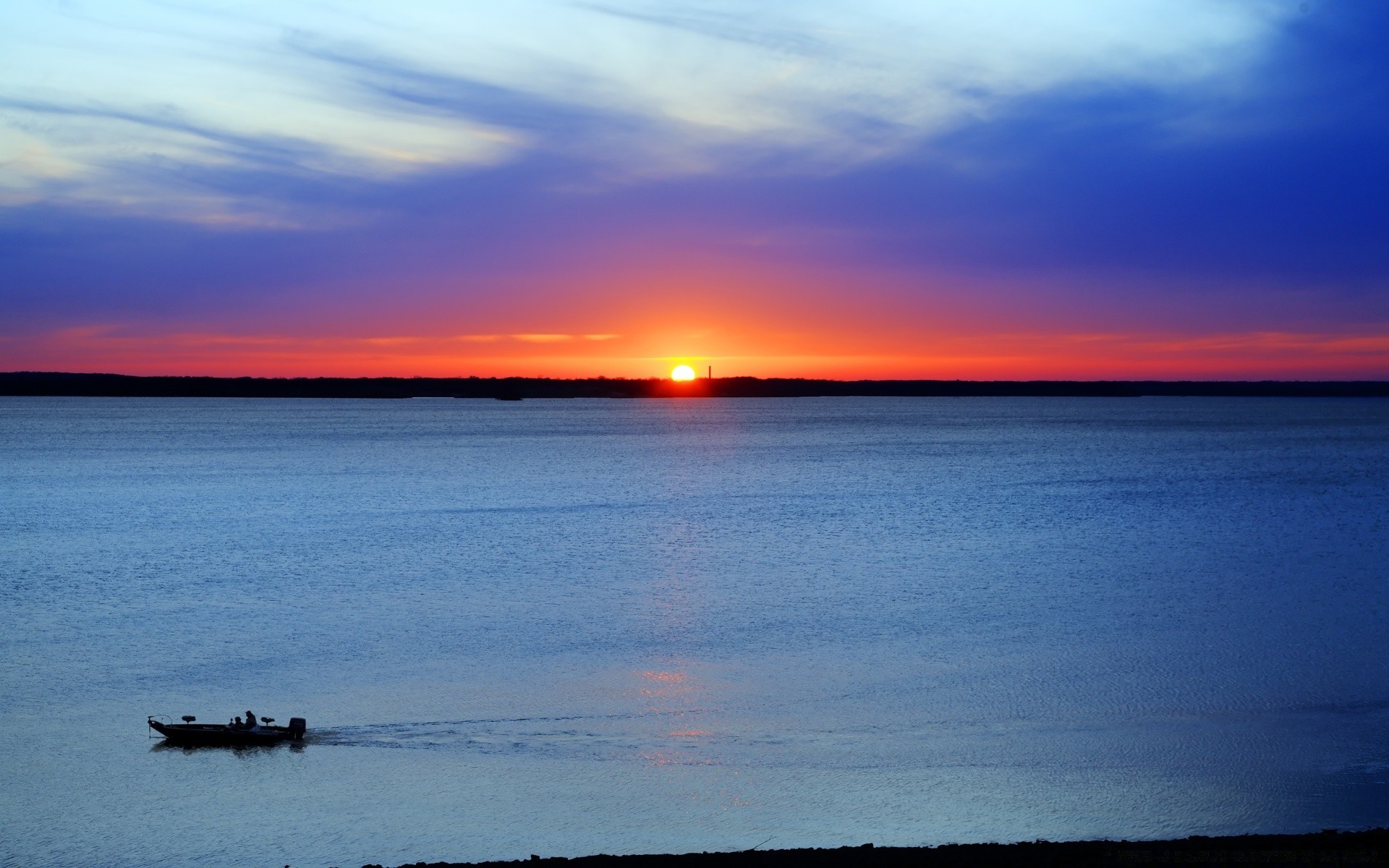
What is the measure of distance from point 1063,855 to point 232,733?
34.3ft

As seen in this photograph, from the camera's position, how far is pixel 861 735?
15352 millimetres

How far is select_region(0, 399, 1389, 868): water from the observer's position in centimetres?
1258

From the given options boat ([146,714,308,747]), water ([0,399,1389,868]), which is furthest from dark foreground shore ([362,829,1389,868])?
boat ([146,714,308,747])

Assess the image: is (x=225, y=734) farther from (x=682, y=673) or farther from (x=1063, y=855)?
(x=1063, y=855)

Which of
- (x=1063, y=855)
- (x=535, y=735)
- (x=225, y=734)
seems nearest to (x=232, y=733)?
(x=225, y=734)

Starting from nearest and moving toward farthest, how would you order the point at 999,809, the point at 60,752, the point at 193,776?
the point at 999,809
the point at 193,776
the point at 60,752

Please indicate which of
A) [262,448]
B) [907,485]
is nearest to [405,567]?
[907,485]

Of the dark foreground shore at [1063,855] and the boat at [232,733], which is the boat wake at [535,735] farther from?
the dark foreground shore at [1063,855]

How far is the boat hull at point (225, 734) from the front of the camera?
15.0 metres

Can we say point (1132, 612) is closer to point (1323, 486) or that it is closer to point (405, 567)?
point (405, 567)

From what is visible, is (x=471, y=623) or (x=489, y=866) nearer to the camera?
(x=489, y=866)

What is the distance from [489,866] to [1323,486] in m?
57.0

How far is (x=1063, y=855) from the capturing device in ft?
32.7

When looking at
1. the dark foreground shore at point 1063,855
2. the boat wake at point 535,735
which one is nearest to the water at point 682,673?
the boat wake at point 535,735
